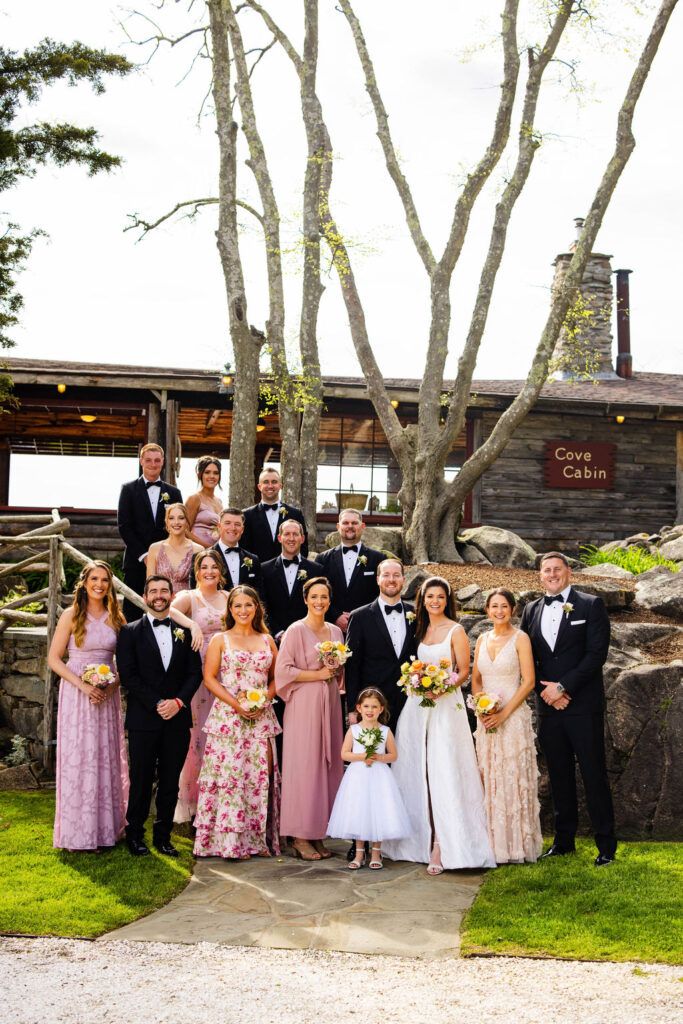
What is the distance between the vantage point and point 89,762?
20.1 ft

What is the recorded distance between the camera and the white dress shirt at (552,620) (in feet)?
20.2

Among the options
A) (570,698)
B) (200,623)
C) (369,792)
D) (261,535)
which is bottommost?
(369,792)

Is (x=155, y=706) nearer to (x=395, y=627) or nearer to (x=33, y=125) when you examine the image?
(x=395, y=627)

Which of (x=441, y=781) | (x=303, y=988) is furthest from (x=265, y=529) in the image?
(x=303, y=988)

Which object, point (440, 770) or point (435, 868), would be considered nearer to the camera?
point (435, 868)

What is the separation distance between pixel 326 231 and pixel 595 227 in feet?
11.2

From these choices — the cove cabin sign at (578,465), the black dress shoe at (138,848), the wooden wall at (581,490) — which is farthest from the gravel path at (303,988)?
the cove cabin sign at (578,465)

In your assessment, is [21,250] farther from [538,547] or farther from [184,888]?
[184,888]

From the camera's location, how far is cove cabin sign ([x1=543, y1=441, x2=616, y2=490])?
1708 centimetres

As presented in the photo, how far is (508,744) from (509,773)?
18cm

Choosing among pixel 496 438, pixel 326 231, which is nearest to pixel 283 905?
pixel 496 438

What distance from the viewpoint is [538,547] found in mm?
16812

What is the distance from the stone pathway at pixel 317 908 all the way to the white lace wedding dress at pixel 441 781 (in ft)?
0.45

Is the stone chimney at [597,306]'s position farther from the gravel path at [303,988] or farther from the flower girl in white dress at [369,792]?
the gravel path at [303,988]
